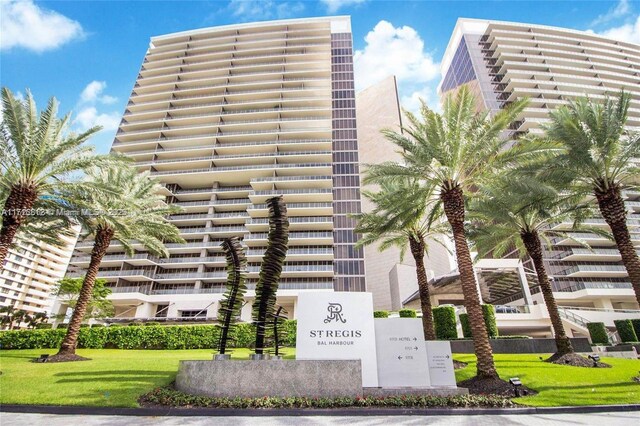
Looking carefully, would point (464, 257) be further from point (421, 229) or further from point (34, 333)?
point (34, 333)

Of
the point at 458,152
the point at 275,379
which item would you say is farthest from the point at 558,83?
Answer: the point at 275,379

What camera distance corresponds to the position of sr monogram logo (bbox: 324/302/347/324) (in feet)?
32.6

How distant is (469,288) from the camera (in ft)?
42.4

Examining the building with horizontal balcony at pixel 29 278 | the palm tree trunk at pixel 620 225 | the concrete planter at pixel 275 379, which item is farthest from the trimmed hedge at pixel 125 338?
the building with horizontal balcony at pixel 29 278

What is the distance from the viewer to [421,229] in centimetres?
1955

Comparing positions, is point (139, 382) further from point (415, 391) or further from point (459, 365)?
point (459, 365)

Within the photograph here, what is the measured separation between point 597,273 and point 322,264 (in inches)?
1562

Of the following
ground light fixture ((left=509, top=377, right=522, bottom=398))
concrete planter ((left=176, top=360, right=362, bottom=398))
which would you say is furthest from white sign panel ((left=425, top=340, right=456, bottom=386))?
concrete planter ((left=176, top=360, right=362, bottom=398))

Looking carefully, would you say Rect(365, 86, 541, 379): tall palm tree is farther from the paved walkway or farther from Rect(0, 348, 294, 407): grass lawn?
Rect(0, 348, 294, 407): grass lawn

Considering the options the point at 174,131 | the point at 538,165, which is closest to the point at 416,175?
the point at 538,165

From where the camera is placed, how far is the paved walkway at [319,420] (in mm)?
7070

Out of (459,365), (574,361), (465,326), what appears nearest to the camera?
(459,365)

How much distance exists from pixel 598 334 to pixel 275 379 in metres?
25.4

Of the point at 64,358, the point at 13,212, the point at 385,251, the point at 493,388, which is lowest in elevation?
the point at 493,388
